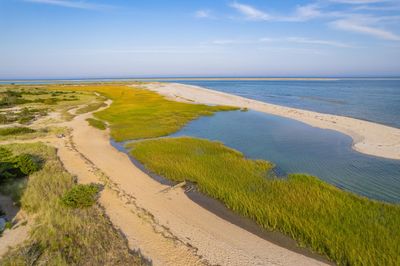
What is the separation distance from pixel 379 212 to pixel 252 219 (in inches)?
214

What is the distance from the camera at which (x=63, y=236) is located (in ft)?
29.3

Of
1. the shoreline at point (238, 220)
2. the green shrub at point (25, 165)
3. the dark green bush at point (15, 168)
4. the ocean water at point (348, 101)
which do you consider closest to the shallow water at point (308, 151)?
the shoreline at point (238, 220)

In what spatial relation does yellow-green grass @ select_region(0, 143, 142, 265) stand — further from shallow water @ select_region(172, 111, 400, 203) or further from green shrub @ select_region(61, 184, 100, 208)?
shallow water @ select_region(172, 111, 400, 203)

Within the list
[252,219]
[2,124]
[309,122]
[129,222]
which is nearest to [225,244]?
[252,219]

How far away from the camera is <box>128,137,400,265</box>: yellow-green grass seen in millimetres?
8594

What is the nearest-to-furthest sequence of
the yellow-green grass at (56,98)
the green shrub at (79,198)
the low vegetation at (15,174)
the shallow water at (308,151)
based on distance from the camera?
1. the green shrub at (79,198)
2. the low vegetation at (15,174)
3. the shallow water at (308,151)
4. the yellow-green grass at (56,98)

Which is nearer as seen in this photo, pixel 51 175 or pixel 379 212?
pixel 379 212

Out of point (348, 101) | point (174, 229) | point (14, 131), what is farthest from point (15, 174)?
point (348, 101)

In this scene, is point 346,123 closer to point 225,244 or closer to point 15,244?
point 225,244

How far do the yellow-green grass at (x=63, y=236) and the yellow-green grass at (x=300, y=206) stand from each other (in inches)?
211

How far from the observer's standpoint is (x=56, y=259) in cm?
769

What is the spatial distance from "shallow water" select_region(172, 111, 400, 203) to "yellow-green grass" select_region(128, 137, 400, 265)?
182 centimetres

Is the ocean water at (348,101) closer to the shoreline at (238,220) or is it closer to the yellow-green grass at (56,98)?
the shoreline at (238,220)

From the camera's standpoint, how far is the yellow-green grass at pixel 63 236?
783 centimetres
